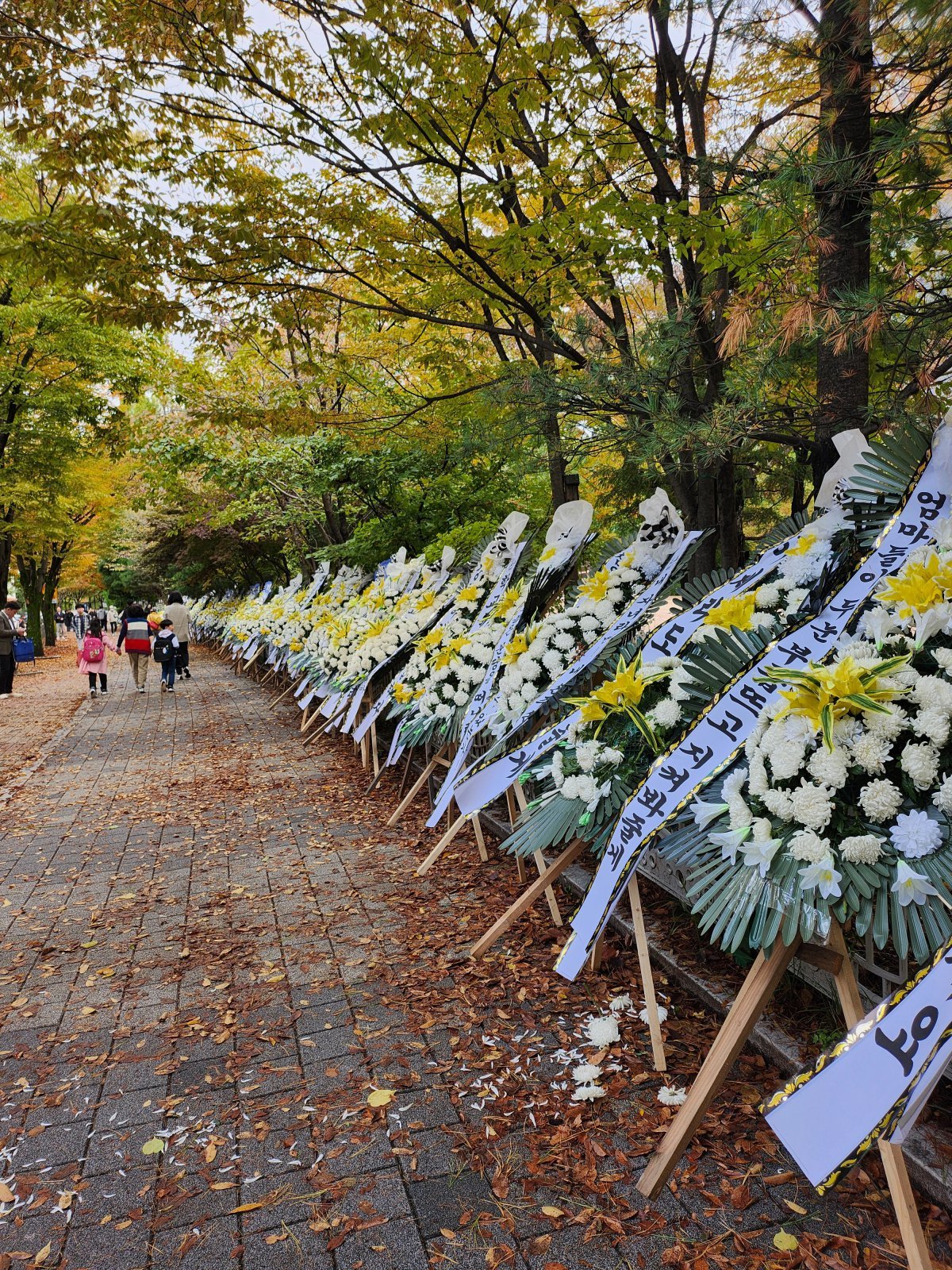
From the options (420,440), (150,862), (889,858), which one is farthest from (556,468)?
(889,858)

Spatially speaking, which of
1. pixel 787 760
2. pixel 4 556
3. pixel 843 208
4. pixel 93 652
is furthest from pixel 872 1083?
pixel 4 556

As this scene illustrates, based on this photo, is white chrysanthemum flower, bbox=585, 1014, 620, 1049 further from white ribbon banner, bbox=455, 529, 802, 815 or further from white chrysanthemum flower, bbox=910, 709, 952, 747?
white chrysanthemum flower, bbox=910, 709, 952, 747

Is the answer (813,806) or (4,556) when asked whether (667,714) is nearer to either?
(813,806)

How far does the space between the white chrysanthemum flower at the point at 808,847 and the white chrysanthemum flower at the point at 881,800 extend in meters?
0.13

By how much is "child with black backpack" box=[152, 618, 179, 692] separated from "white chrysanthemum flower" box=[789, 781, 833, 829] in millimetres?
13317

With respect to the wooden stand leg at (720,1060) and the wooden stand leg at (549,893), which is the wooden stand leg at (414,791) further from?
the wooden stand leg at (720,1060)

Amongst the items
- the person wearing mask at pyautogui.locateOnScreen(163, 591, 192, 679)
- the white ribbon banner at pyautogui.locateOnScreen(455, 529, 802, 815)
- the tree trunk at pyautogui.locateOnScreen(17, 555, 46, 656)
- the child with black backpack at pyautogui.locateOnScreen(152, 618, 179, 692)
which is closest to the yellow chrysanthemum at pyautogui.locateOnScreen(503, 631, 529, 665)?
the white ribbon banner at pyautogui.locateOnScreen(455, 529, 802, 815)

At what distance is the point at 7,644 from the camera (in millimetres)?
13570

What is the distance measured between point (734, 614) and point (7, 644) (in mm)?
13520

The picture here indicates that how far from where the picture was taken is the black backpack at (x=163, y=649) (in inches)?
555

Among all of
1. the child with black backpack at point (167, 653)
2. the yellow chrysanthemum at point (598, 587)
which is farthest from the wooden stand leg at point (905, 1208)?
the child with black backpack at point (167, 653)

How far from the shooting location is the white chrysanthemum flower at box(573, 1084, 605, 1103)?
2.66 meters

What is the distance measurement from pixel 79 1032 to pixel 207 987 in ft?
1.69

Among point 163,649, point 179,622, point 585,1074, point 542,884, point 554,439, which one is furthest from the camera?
point 179,622
